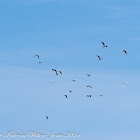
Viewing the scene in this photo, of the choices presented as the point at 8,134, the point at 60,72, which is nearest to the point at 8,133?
the point at 8,134

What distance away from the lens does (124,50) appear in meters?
86.6

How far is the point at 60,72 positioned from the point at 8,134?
23.6 m

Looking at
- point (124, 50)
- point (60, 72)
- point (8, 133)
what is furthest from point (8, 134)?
point (124, 50)

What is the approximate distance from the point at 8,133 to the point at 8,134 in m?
1.47

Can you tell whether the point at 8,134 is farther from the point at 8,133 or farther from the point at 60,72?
the point at 60,72

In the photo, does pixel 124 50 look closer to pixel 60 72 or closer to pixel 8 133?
pixel 60 72

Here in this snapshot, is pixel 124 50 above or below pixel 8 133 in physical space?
above

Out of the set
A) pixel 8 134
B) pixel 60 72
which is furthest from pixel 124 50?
pixel 8 134

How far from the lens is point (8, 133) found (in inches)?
3450

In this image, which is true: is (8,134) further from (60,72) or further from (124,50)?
(124,50)

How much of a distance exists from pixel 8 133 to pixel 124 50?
42.1 metres

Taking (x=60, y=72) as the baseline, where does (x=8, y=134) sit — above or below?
below

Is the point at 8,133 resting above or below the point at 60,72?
below

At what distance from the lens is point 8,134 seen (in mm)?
86188
